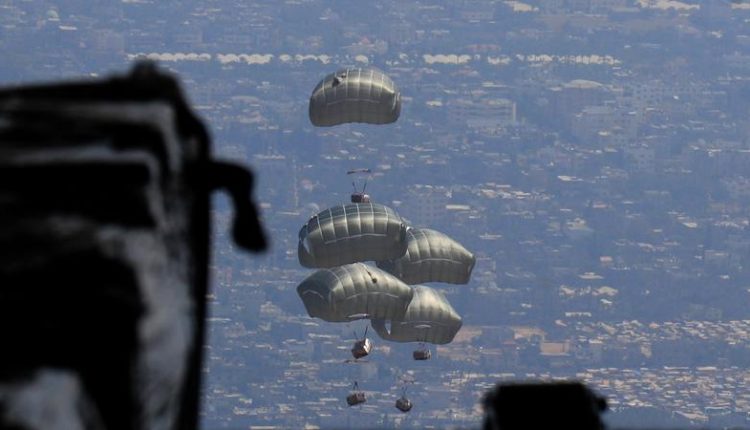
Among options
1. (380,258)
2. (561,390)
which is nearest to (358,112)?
(380,258)

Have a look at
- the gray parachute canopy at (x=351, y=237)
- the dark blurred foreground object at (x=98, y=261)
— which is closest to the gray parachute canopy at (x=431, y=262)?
the gray parachute canopy at (x=351, y=237)

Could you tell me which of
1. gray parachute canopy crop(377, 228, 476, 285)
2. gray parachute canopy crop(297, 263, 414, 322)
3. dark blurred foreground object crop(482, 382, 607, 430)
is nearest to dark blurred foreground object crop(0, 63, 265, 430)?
dark blurred foreground object crop(482, 382, 607, 430)

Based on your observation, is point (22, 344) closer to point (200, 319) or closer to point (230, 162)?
point (200, 319)

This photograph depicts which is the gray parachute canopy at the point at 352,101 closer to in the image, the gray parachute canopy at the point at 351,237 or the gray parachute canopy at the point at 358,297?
the gray parachute canopy at the point at 351,237

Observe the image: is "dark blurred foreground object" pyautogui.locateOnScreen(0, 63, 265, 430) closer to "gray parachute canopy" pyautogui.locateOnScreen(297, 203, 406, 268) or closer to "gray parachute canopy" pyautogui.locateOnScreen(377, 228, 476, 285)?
"gray parachute canopy" pyautogui.locateOnScreen(297, 203, 406, 268)

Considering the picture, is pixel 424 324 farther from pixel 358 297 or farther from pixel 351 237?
pixel 351 237

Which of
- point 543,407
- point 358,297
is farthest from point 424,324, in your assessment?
point 543,407
